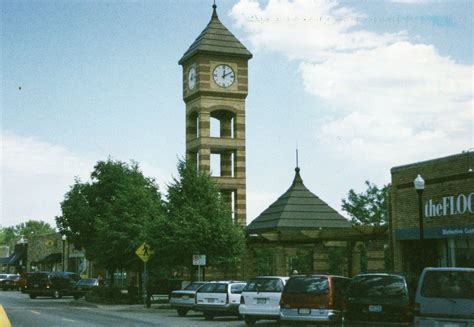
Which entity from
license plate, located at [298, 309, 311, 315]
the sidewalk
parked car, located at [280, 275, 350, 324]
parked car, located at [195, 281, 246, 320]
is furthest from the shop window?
license plate, located at [298, 309, 311, 315]

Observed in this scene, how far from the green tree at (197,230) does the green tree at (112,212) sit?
1011 mm

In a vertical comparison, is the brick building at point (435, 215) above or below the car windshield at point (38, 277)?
above

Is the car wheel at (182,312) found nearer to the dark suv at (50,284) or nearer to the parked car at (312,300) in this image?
the parked car at (312,300)

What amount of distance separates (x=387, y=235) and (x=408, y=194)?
13.6 ft

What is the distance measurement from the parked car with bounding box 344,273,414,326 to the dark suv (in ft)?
106

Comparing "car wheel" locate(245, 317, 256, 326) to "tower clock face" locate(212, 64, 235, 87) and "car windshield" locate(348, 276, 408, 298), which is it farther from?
"tower clock face" locate(212, 64, 235, 87)

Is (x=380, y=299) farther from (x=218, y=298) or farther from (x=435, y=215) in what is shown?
(x=218, y=298)

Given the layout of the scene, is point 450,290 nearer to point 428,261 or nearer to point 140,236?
point 428,261

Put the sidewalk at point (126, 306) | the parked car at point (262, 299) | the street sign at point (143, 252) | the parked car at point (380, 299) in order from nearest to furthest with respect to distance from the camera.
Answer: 1. the parked car at point (380, 299)
2. the parked car at point (262, 299)
3. the sidewalk at point (126, 306)
4. the street sign at point (143, 252)

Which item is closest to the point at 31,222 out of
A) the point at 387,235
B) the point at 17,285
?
the point at 17,285

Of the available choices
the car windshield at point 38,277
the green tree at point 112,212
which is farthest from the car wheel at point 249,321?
the car windshield at point 38,277

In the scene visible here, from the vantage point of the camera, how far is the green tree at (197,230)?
34.8 meters

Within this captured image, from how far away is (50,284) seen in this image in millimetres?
47438

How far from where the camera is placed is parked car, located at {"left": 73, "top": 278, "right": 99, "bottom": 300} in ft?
153
